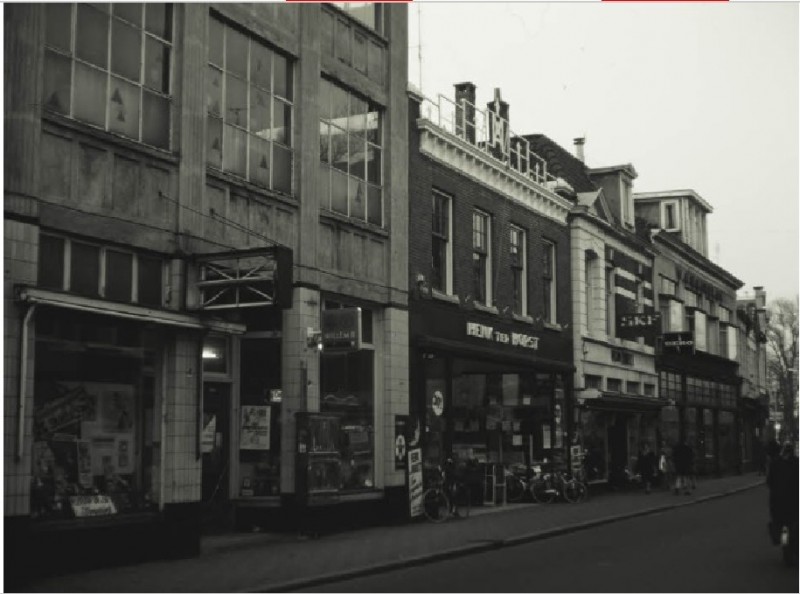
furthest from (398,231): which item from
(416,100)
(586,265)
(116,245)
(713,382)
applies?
(713,382)

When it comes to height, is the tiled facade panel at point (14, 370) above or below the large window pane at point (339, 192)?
below

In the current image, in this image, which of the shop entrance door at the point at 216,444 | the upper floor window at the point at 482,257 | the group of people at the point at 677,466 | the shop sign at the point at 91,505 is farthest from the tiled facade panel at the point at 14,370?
the group of people at the point at 677,466

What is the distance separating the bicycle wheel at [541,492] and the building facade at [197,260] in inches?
276

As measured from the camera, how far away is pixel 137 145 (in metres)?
14.6

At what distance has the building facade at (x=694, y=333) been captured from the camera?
40.8 meters

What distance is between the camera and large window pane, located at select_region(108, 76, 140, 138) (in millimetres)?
14406

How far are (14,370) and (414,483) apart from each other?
10507 millimetres

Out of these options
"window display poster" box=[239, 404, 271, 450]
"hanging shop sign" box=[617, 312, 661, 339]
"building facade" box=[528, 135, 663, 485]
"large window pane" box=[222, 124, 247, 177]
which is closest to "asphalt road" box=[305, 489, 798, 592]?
"window display poster" box=[239, 404, 271, 450]

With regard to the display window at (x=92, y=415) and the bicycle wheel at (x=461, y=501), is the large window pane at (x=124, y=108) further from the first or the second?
the bicycle wheel at (x=461, y=501)

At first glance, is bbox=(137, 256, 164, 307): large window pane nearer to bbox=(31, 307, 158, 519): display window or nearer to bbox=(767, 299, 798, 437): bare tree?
bbox=(31, 307, 158, 519): display window

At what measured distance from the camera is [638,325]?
3475cm

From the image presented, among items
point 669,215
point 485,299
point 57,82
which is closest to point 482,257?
point 485,299

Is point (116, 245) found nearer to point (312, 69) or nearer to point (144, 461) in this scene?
point (144, 461)

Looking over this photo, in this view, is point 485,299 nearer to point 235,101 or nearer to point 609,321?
point 609,321
